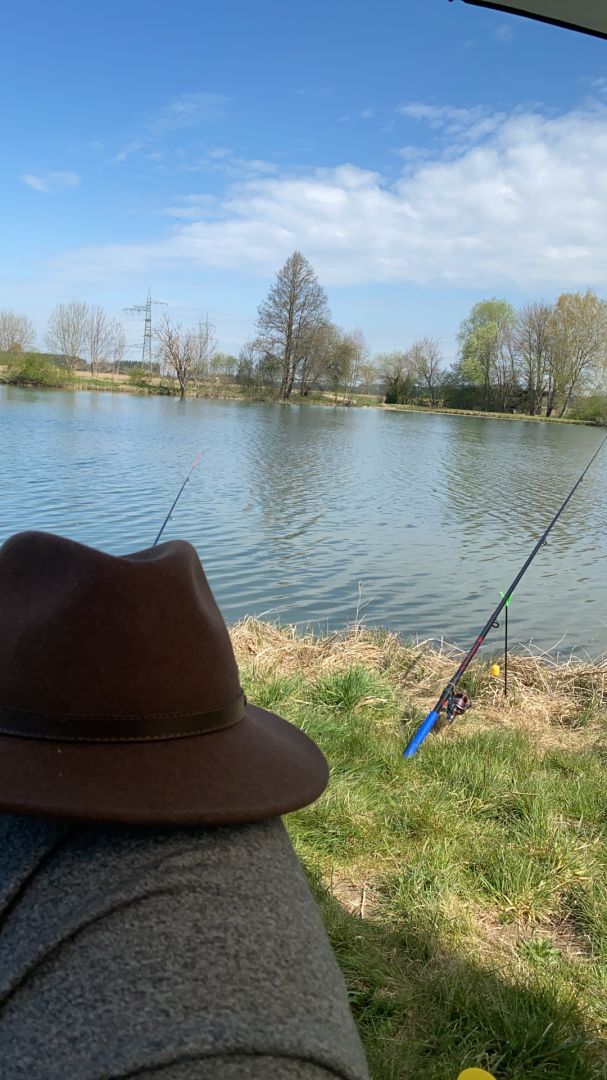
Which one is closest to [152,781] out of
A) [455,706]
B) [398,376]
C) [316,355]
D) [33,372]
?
[455,706]

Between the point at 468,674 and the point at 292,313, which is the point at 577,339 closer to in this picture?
the point at 292,313

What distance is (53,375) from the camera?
5538 cm

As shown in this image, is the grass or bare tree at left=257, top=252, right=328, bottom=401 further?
bare tree at left=257, top=252, right=328, bottom=401

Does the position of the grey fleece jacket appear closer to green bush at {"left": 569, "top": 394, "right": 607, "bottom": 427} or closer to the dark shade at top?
the dark shade at top

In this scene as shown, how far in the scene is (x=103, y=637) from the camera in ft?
3.03

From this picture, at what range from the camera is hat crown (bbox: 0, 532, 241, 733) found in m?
0.91

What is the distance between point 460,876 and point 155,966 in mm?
2346

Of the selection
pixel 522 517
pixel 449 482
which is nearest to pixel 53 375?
pixel 449 482

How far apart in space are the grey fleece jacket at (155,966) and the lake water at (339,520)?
699 centimetres

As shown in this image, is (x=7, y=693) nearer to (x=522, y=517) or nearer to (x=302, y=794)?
(x=302, y=794)


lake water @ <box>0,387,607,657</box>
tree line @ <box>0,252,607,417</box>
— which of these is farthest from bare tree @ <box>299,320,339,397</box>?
lake water @ <box>0,387,607,657</box>

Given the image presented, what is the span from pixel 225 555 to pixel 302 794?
32.9ft

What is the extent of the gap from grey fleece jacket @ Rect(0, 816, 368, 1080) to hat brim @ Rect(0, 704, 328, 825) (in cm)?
5

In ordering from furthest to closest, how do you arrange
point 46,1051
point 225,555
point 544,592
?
1. point 225,555
2. point 544,592
3. point 46,1051
